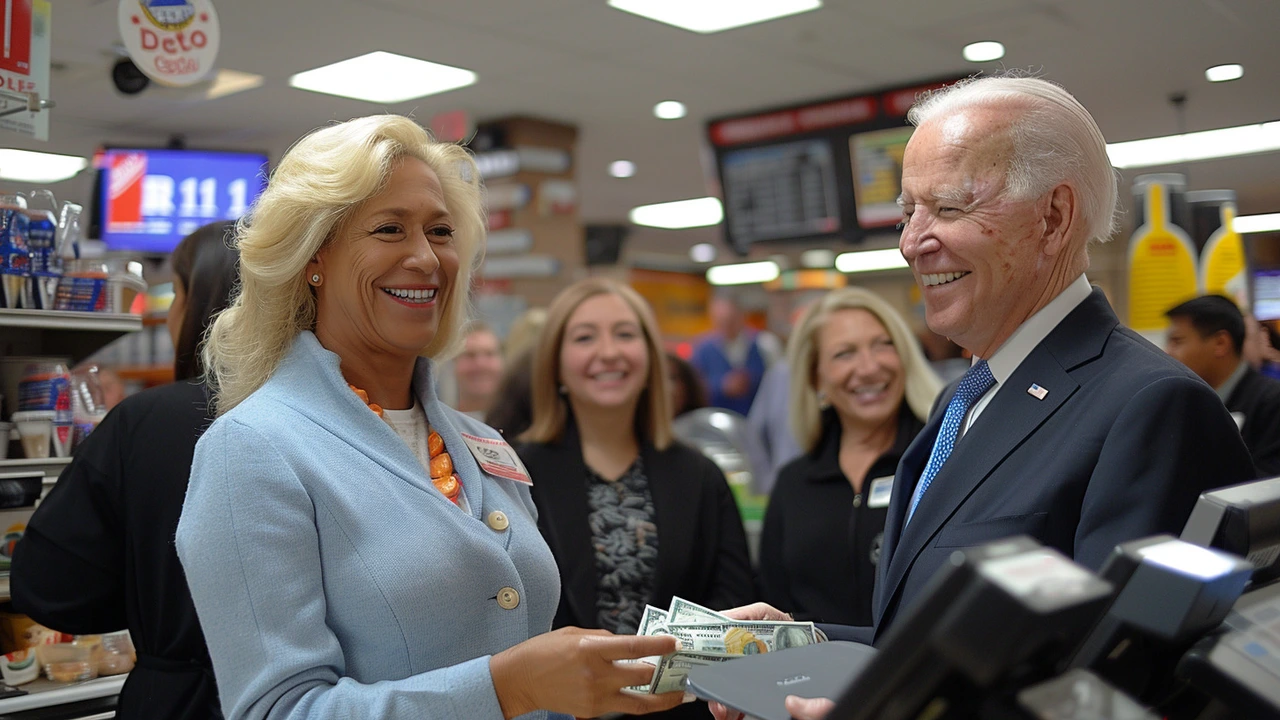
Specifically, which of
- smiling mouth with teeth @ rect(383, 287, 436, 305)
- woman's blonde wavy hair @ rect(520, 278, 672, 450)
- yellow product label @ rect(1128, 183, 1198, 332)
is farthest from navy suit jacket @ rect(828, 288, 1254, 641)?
yellow product label @ rect(1128, 183, 1198, 332)

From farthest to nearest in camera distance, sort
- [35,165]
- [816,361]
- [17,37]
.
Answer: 1. [35,165]
2. [816,361]
3. [17,37]

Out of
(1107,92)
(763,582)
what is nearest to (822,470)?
(763,582)

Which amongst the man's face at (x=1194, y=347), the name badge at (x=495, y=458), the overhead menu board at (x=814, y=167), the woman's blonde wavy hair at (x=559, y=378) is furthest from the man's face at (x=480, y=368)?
the name badge at (x=495, y=458)

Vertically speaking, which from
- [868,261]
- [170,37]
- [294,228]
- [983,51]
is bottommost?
[294,228]

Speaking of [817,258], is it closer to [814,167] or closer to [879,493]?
[814,167]

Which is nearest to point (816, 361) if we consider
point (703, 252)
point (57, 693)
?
point (57, 693)

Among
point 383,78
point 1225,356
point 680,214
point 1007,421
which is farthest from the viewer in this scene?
point 680,214

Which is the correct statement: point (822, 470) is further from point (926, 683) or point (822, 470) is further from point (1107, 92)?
point (1107, 92)

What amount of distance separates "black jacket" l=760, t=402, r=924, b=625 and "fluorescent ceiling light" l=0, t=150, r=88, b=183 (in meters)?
2.52

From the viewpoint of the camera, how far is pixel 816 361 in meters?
3.71

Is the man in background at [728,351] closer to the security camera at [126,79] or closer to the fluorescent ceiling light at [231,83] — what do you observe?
the fluorescent ceiling light at [231,83]

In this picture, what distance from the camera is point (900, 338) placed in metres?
3.54

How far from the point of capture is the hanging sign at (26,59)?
8.73 feet

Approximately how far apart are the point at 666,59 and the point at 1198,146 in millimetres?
4338
